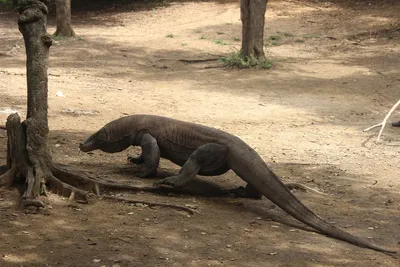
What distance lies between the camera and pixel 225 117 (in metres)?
10.3

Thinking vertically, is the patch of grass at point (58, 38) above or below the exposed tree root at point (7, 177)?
below

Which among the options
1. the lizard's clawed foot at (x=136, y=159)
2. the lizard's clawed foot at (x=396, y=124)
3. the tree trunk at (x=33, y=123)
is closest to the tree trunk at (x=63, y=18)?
the lizard's clawed foot at (x=396, y=124)

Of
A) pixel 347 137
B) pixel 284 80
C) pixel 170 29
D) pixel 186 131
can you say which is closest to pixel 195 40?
pixel 170 29

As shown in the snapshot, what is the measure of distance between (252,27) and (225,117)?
4935 mm

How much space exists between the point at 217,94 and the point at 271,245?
7494 mm

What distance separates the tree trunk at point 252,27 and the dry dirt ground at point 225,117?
1.93 feet

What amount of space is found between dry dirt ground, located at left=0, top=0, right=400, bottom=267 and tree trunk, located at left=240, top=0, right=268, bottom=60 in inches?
23.1

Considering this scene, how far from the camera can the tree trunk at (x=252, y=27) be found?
14648mm

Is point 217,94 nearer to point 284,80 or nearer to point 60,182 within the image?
point 284,80

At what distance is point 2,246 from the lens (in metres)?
4.38

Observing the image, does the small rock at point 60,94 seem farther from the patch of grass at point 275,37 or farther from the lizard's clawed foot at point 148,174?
the patch of grass at point 275,37

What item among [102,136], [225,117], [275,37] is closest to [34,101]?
[102,136]

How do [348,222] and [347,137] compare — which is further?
[347,137]

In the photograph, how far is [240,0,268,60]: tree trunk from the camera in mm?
14648
